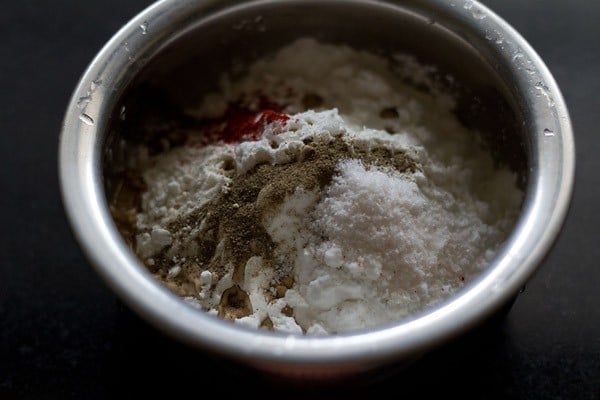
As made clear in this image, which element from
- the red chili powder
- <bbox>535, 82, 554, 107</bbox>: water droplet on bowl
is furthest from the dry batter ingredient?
<bbox>535, 82, 554, 107</bbox>: water droplet on bowl

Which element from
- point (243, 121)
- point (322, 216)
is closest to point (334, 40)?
point (243, 121)

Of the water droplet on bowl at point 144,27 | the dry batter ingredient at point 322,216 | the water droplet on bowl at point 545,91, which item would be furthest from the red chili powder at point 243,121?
the water droplet on bowl at point 545,91

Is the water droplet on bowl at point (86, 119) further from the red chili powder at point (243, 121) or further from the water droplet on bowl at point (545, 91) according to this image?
the water droplet on bowl at point (545, 91)

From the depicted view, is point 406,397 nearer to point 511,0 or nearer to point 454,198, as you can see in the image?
Answer: point 454,198

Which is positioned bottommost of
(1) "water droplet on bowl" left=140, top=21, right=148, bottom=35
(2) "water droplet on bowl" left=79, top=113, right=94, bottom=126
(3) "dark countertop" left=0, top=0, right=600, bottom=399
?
(3) "dark countertop" left=0, top=0, right=600, bottom=399

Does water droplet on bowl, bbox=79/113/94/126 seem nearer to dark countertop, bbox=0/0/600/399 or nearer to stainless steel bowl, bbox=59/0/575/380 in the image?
stainless steel bowl, bbox=59/0/575/380
